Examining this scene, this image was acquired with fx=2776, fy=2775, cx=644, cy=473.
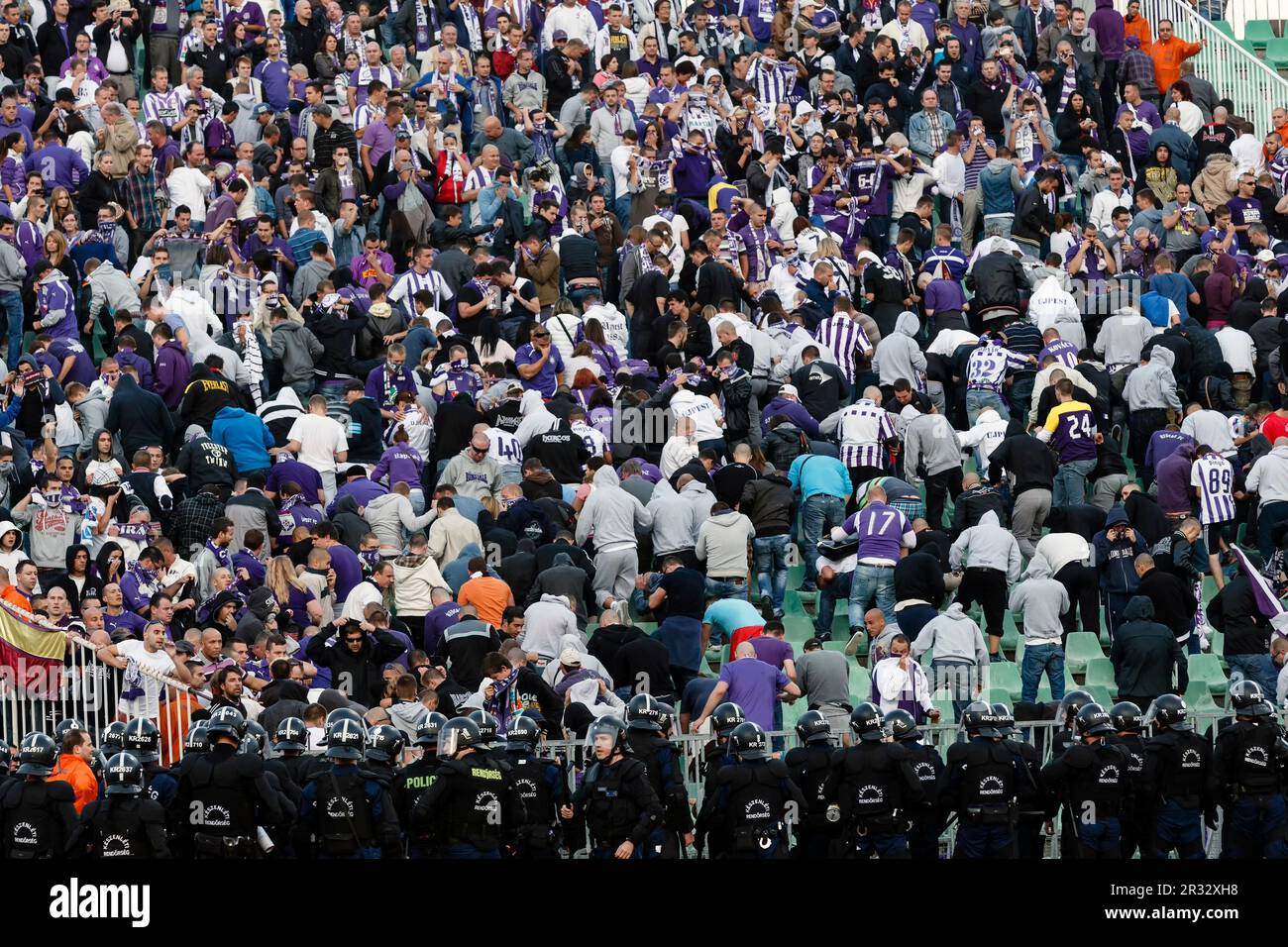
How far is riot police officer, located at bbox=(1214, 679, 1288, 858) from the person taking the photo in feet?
62.8

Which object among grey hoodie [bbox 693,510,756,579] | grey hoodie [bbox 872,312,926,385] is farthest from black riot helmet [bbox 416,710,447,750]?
grey hoodie [bbox 872,312,926,385]

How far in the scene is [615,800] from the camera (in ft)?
60.4

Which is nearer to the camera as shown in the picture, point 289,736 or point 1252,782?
point 289,736

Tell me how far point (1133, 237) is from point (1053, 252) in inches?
47.1

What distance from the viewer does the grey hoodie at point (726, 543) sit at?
23.3 metres

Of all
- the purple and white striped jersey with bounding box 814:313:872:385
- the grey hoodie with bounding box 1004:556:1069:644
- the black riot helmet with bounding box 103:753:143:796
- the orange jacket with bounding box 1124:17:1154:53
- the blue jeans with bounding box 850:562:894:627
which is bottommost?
the black riot helmet with bounding box 103:753:143:796

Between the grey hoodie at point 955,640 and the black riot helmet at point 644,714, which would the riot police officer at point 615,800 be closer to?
the black riot helmet at point 644,714

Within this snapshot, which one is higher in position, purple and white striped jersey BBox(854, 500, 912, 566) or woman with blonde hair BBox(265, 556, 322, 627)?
purple and white striped jersey BBox(854, 500, 912, 566)

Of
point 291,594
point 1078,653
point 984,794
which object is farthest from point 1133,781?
point 291,594

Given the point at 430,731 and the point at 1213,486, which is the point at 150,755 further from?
the point at 1213,486

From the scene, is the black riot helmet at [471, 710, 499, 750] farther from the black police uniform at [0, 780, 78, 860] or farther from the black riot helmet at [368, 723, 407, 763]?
the black police uniform at [0, 780, 78, 860]

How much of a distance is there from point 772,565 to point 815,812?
5.23m

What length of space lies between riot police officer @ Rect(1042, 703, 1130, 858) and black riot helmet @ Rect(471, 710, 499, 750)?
12.6ft
